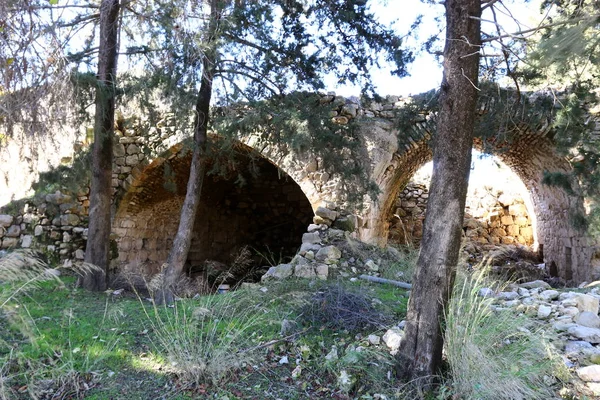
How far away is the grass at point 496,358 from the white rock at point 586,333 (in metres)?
0.34

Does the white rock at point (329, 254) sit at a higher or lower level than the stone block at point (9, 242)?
higher

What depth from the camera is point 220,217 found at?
13016mm

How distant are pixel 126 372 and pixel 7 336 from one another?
1169 millimetres

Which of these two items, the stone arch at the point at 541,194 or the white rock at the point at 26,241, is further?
the stone arch at the point at 541,194

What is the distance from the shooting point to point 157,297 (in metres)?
6.22

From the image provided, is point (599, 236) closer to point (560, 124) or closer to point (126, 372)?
point (560, 124)

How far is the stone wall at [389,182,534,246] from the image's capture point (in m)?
12.5

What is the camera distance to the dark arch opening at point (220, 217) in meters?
9.70

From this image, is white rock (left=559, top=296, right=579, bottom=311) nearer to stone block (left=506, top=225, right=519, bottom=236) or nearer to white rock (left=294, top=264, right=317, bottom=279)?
white rock (left=294, top=264, right=317, bottom=279)

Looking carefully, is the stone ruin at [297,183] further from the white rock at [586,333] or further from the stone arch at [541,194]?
the white rock at [586,333]

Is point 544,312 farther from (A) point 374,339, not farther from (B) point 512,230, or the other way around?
(B) point 512,230

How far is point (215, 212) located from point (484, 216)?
23.4 ft

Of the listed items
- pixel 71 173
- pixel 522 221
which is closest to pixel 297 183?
pixel 71 173

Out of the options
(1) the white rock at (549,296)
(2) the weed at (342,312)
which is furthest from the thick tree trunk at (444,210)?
(1) the white rock at (549,296)
